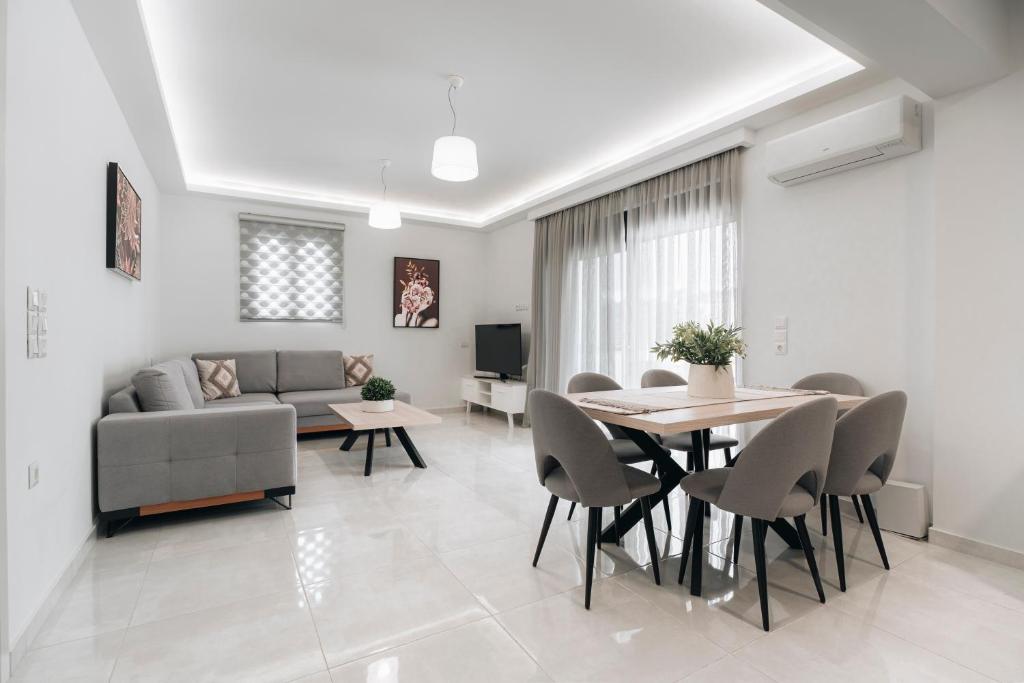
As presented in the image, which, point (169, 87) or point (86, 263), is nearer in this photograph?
point (86, 263)

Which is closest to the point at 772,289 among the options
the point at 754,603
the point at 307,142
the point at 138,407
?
the point at 754,603

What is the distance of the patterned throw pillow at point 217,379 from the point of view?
5105 millimetres

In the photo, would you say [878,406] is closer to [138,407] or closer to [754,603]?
[754,603]

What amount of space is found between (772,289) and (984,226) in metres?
1.18

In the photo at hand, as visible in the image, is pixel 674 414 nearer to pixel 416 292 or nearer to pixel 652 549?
pixel 652 549

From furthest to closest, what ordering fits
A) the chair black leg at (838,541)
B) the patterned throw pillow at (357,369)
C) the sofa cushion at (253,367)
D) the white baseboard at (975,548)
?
1. the patterned throw pillow at (357,369)
2. the sofa cushion at (253,367)
3. the white baseboard at (975,548)
4. the chair black leg at (838,541)

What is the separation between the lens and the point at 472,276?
737 centimetres

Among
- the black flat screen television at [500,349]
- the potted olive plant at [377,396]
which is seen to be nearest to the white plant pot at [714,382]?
the potted olive plant at [377,396]

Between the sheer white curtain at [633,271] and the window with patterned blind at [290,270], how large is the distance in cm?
251

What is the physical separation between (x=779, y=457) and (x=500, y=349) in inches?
189

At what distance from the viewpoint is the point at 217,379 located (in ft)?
17.0

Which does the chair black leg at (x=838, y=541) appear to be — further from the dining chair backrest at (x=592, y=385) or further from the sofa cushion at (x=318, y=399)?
the sofa cushion at (x=318, y=399)

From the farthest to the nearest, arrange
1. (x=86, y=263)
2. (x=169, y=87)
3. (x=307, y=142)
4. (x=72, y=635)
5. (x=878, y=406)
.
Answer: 1. (x=307, y=142)
2. (x=169, y=87)
3. (x=86, y=263)
4. (x=878, y=406)
5. (x=72, y=635)

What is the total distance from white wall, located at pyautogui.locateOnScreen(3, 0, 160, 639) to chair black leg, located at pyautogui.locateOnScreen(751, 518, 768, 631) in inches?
102
